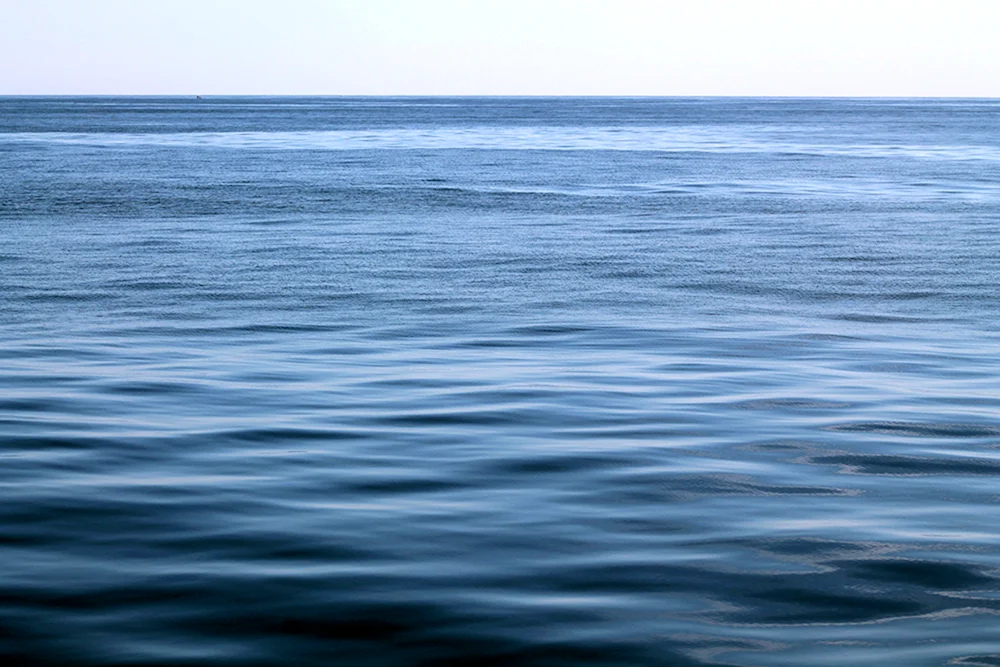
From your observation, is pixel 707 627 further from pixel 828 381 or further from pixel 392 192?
pixel 392 192

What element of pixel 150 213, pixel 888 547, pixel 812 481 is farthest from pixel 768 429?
pixel 150 213

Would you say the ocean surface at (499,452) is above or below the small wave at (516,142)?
below

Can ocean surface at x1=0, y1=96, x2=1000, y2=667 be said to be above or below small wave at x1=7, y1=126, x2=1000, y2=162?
below

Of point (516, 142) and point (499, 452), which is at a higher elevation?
point (516, 142)

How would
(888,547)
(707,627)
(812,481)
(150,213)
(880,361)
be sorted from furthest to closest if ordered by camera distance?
(150,213) → (880,361) → (812,481) → (888,547) → (707,627)

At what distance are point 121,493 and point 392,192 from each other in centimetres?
2318

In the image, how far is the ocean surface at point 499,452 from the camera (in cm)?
507

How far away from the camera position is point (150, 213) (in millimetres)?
24531

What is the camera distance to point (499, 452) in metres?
7.79

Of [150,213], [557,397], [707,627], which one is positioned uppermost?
[150,213]

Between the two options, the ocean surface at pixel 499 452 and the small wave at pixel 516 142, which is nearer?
the ocean surface at pixel 499 452

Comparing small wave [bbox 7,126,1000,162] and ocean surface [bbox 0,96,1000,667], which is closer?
ocean surface [bbox 0,96,1000,667]

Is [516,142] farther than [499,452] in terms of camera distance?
Yes

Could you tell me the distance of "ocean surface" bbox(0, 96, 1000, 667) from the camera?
16.6 ft
